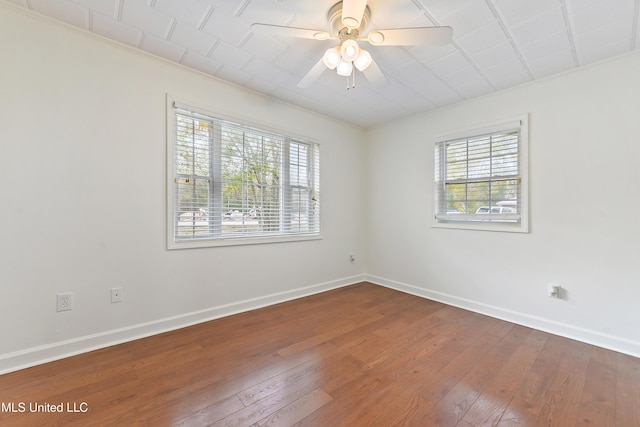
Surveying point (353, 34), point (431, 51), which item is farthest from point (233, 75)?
point (431, 51)

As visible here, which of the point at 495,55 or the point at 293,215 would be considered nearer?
the point at 495,55

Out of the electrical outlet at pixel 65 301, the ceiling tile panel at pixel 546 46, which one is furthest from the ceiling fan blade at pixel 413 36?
the electrical outlet at pixel 65 301

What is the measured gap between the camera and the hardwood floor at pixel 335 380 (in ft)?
4.90

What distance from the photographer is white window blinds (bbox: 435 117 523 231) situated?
9.34 ft

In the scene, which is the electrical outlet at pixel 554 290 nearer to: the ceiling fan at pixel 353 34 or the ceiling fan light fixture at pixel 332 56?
the ceiling fan at pixel 353 34

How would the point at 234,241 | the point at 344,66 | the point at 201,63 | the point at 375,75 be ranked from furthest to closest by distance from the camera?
1. the point at 234,241
2. the point at 201,63
3. the point at 375,75
4. the point at 344,66

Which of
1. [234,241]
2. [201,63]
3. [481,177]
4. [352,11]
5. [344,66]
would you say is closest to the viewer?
[352,11]

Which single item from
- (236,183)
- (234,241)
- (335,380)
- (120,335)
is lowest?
(335,380)

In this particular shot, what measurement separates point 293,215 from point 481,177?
2.25 metres

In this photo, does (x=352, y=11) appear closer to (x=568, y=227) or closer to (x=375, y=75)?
(x=375, y=75)

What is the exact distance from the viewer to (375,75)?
2.09 meters

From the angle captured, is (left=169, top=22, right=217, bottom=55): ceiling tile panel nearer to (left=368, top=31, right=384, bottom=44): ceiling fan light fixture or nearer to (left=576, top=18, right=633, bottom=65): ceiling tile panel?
(left=368, top=31, right=384, bottom=44): ceiling fan light fixture

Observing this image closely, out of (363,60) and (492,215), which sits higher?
(363,60)

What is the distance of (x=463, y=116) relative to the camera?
10.6 ft
